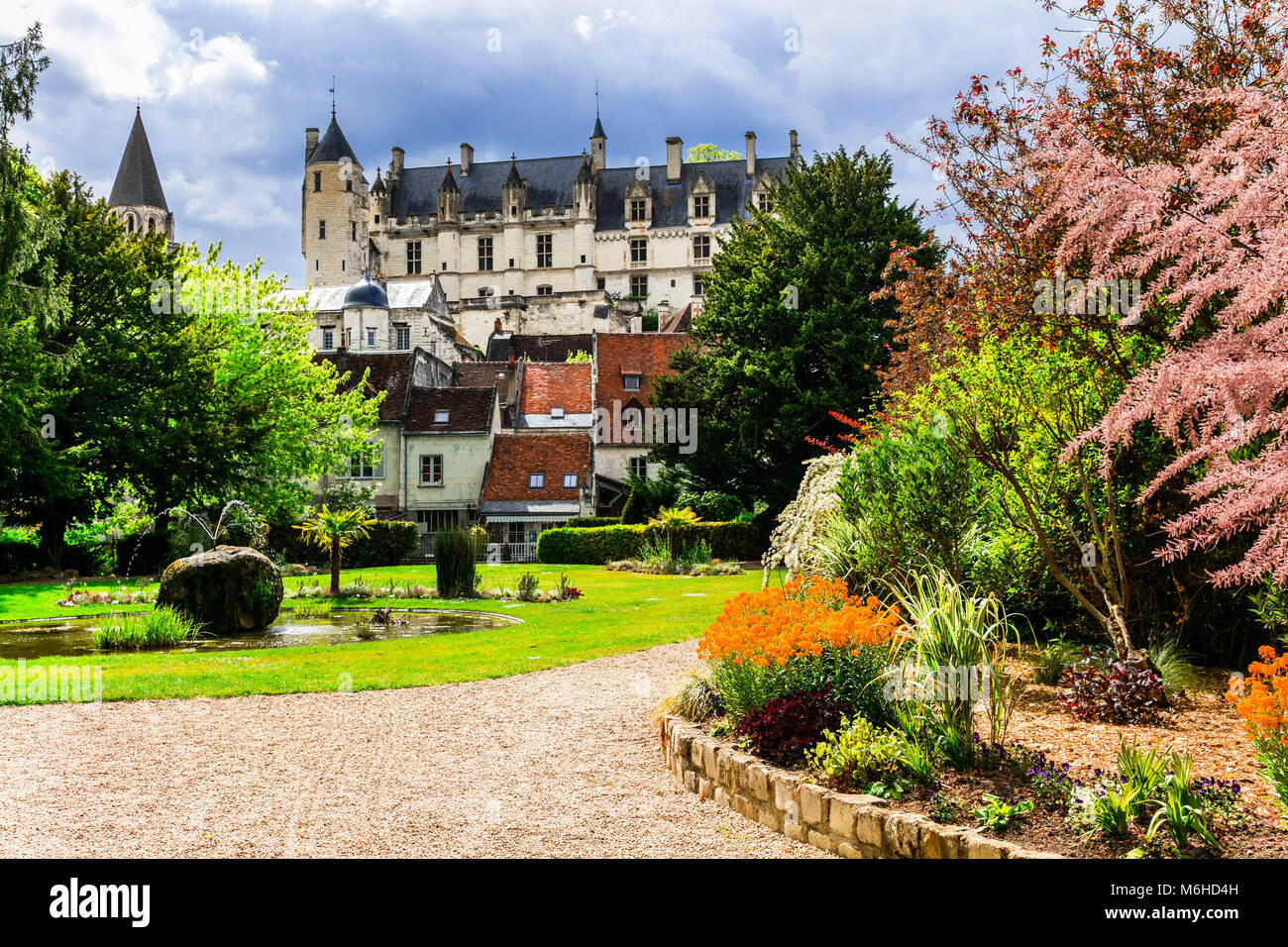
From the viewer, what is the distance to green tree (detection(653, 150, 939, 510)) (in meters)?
30.9

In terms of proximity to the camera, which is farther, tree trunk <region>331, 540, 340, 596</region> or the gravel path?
tree trunk <region>331, 540, 340, 596</region>

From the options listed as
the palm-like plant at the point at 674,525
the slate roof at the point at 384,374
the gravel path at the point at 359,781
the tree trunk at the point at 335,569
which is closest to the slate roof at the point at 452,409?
the slate roof at the point at 384,374

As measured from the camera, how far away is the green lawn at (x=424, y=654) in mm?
10336

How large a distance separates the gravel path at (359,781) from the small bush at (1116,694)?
8.86 ft

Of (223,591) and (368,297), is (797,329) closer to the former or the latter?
(223,591)

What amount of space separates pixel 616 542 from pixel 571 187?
63100 mm

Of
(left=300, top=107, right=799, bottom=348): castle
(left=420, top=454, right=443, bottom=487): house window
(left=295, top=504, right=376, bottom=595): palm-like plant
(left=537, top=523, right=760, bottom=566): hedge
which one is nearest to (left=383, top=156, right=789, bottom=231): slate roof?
(left=300, top=107, right=799, bottom=348): castle

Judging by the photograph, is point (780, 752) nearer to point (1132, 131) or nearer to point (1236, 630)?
point (1236, 630)

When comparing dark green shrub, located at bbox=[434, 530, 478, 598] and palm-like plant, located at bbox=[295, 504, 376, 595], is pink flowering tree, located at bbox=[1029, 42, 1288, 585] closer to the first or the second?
dark green shrub, located at bbox=[434, 530, 478, 598]

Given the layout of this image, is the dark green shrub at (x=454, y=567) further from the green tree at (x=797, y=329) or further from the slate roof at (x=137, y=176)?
the slate roof at (x=137, y=176)

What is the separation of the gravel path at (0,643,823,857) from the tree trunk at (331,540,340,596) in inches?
456

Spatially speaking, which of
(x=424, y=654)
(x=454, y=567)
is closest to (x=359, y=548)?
(x=454, y=567)

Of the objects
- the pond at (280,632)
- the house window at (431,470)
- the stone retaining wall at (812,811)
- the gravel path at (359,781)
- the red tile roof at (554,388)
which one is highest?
the red tile roof at (554,388)

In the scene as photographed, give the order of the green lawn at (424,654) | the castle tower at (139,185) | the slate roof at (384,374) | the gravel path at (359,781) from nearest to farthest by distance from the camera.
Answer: the gravel path at (359,781) → the green lawn at (424,654) → the slate roof at (384,374) → the castle tower at (139,185)
